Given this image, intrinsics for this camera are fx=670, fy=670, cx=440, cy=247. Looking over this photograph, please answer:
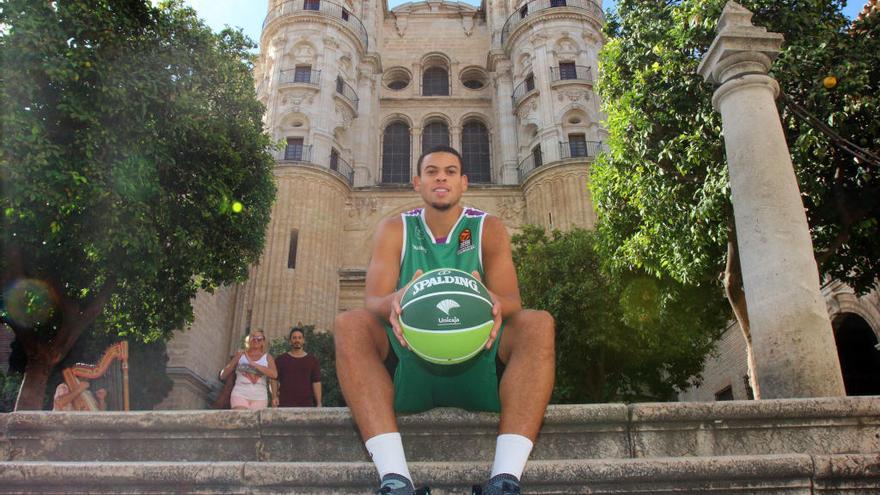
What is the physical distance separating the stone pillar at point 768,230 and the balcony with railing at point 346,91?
74.2ft

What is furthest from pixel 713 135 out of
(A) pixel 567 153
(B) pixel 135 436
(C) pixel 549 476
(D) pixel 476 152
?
(D) pixel 476 152

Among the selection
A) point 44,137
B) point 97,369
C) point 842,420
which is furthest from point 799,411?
point 44,137

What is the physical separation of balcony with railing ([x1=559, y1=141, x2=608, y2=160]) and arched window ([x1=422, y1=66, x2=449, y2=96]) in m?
8.00

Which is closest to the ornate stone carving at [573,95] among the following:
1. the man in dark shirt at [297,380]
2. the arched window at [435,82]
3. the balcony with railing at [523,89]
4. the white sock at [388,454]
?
the balcony with railing at [523,89]

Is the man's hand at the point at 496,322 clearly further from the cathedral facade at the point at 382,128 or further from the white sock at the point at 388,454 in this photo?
the cathedral facade at the point at 382,128

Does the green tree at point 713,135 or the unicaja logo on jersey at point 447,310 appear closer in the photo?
the unicaja logo on jersey at point 447,310

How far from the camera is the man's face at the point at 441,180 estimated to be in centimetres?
377

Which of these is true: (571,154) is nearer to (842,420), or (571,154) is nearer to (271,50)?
(271,50)

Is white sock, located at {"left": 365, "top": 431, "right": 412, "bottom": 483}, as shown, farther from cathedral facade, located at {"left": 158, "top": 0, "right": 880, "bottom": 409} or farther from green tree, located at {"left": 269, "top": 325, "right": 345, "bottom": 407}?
cathedral facade, located at {"left": 158, "top": 0, "right": 880, "bottom": 409}

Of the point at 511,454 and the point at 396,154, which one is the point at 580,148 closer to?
the point at 396,154

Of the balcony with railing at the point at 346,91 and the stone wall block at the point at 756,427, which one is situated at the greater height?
the balcony with railing at the point at 346,91

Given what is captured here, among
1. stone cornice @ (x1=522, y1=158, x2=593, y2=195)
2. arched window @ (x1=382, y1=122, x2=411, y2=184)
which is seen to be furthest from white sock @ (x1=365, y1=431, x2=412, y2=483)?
arched window @ (x1=382, y1=122, x2=411, y2=184)

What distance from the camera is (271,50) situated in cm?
2869

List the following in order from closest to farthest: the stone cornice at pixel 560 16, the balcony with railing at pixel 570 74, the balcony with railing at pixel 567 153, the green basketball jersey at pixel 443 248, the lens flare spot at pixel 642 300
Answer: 1. the green basketball jersey at pixel 443 248
2. the lens flare spot at pixel 642 300
3. the balcony with railing at pixel 567 153
4. the balcony with railing at pixel 570 74
5. the stone cornice at pixel 560 16
